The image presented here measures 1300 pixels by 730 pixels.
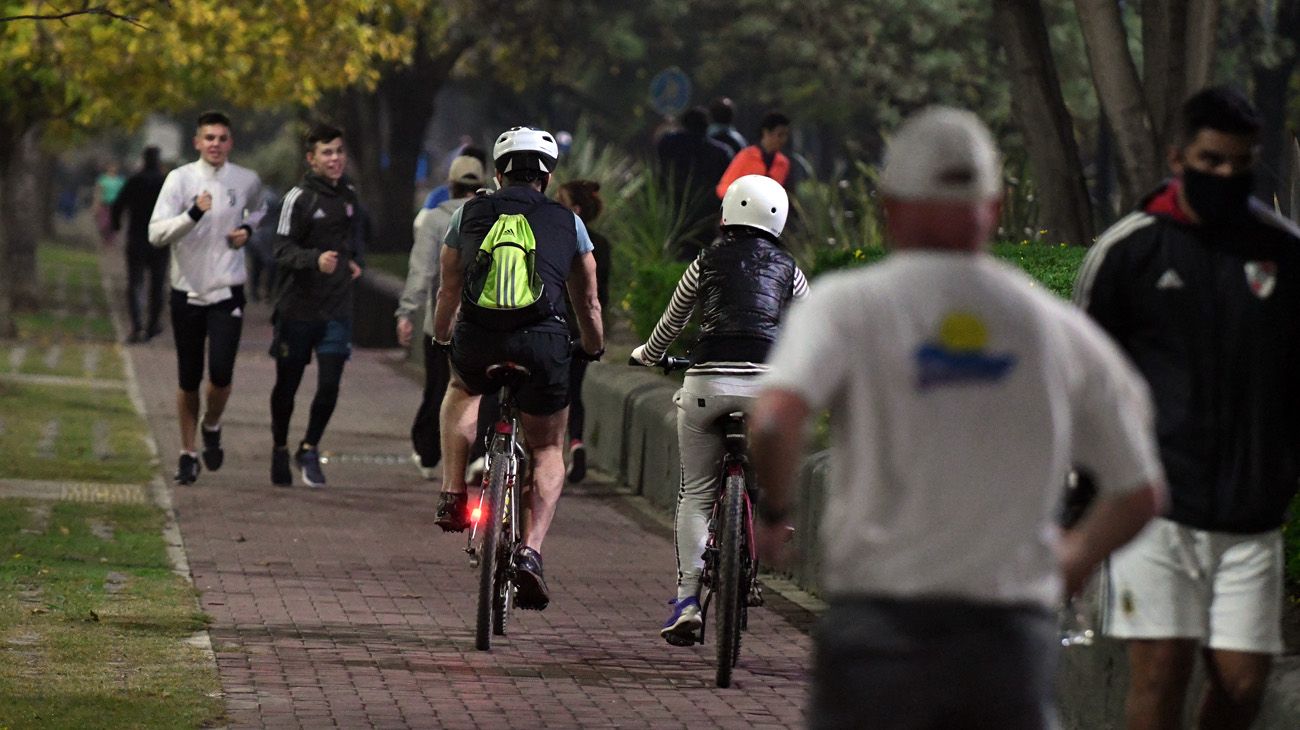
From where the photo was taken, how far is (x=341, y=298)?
1320 centimetres

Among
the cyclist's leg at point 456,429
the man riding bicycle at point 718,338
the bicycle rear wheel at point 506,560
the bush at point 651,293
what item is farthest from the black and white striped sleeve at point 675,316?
the bush at point 651,293

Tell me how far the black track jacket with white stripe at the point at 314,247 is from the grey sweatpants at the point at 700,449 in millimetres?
4863

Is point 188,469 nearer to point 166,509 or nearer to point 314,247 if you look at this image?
point 166,509

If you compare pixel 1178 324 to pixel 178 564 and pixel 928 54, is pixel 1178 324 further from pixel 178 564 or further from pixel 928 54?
pixel 928 54

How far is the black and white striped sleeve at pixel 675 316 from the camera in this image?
841 cm

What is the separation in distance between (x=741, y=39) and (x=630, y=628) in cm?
3310

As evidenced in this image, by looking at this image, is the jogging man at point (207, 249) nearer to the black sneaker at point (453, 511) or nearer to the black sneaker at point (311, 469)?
the black sneaker at point (311, 469)

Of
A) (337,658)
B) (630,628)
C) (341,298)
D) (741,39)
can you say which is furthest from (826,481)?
(741,39)

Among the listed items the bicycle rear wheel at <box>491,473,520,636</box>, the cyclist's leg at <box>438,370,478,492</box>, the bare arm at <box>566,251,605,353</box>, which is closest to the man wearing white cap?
the bicycle rear wheel at <box>491,473,520,636</box>

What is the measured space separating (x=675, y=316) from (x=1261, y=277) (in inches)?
132

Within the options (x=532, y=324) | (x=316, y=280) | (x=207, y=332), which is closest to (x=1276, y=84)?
(x=316, y=280)

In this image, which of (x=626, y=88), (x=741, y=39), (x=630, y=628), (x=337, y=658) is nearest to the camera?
(x=337, y=658)

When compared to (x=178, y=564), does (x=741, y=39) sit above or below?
above

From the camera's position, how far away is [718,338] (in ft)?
27.6
